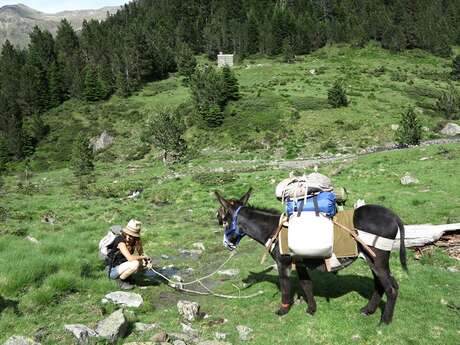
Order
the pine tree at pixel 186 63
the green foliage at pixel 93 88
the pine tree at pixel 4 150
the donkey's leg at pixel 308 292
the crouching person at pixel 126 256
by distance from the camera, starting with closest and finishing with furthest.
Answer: the donkey's leg at pixel 308 292, the crouching person at pixel 126 256, the pine tree at pixel 4 150, the green foliage at pixel 93 88, the pine tree at pixel 186 63

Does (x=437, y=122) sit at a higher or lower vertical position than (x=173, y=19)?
lower

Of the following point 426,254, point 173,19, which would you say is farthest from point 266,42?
point 426,254

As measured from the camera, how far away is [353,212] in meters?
7.45

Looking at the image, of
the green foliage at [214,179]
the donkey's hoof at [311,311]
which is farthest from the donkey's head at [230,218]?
the green foliage at [214,179]

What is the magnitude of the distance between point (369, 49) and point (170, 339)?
105716 millimetres

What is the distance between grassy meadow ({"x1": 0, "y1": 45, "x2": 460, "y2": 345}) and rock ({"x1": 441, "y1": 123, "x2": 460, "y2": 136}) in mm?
981

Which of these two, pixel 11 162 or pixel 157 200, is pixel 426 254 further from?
pixel 11 162

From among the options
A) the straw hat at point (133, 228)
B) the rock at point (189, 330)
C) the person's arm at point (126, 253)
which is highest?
the straw hat at point (133, 228)

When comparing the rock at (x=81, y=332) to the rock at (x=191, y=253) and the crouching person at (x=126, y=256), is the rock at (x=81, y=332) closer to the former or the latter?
the crouching person at (x=126, y=256)

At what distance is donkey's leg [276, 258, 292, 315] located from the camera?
778cm

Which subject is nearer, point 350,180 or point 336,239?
point 336,239

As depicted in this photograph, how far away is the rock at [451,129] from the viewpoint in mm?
47344

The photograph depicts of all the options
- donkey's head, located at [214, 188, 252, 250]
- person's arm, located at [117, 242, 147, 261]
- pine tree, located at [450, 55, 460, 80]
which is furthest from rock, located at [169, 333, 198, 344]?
pine tree, located at [450, 55, 460, 80]

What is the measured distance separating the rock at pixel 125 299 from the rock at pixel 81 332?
1755mm
